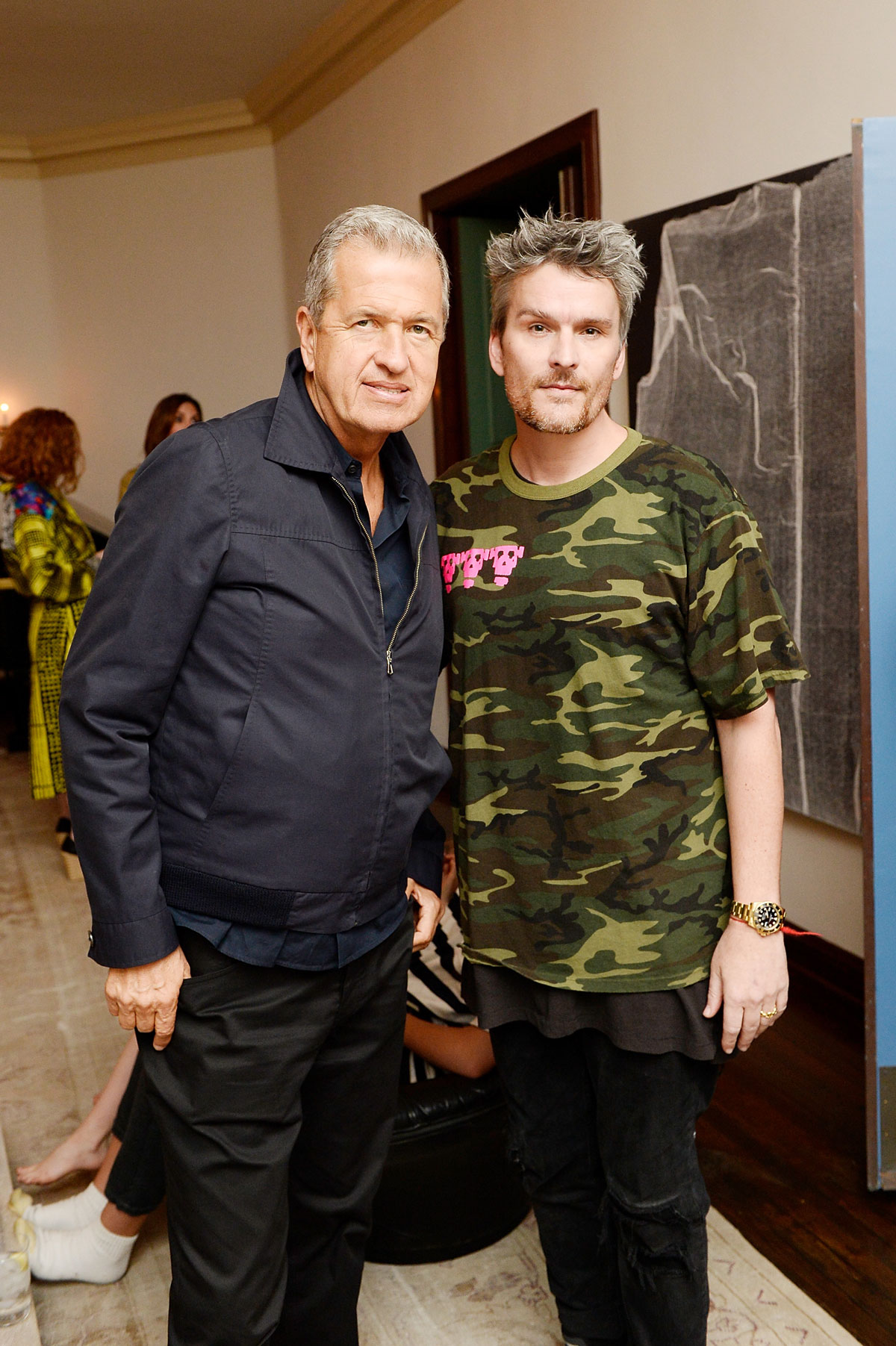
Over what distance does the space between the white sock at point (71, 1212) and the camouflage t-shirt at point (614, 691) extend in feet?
3.35

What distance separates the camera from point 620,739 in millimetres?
1516

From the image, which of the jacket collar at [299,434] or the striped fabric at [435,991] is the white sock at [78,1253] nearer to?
the striped fabric at [435,991]

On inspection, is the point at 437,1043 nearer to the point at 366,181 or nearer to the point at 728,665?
the point at 728,665

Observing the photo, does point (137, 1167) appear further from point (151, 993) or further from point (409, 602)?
point (409, 602)

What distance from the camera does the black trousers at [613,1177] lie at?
A: 1.56 metres

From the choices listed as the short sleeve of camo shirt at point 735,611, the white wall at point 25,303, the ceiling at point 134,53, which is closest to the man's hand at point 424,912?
the short sleeve of camo shirt at point 735,611

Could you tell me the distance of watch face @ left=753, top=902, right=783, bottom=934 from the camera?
1518mm

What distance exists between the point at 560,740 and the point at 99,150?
680cm

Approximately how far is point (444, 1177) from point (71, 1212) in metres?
0.69

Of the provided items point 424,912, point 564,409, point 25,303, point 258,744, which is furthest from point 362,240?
point 25,303

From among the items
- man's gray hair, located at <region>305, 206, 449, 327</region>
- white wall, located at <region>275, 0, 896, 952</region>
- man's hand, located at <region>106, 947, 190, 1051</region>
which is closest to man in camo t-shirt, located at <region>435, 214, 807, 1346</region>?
man's gray hair, located at <region>305, 206, 449, 327</region>

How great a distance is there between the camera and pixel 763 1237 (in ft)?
6.99

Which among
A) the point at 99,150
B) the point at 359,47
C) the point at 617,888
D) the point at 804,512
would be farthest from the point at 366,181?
the point at 617,888

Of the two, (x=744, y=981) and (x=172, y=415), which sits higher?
(x=172, y=415)
